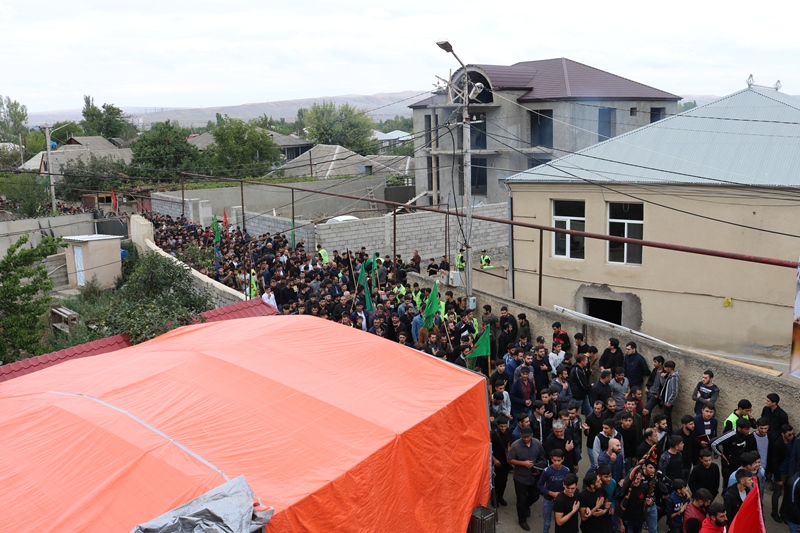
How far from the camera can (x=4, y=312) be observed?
17.1 meters

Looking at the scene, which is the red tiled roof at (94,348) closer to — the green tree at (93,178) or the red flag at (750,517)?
the red flag at (750,517)

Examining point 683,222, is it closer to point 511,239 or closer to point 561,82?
point 511,239

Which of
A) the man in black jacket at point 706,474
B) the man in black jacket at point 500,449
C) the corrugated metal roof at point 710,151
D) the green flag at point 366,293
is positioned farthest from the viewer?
the green flag at point 366,293

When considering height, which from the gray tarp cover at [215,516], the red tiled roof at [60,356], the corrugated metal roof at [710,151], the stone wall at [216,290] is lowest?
the stone wall at [216,290]

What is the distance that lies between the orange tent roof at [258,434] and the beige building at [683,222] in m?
9.21

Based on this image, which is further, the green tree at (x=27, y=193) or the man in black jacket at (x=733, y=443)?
the green tree at (x=27, y=193)

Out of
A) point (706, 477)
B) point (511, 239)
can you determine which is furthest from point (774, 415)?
point (511, 239)

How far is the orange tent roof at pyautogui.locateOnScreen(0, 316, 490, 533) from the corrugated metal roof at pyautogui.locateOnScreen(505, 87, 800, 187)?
9.73 m

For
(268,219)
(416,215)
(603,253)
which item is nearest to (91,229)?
(268,219)

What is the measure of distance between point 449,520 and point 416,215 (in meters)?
19.4

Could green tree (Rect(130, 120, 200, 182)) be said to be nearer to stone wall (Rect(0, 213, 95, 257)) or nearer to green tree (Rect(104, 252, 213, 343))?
stone wall (Rect(0, 213, 95, 257))

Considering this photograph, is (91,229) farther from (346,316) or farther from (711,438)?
(711,438)

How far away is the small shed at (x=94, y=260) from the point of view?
Answer: 2483 cm

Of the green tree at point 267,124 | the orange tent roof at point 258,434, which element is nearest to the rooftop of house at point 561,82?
the orange tent roof at point 258,434
